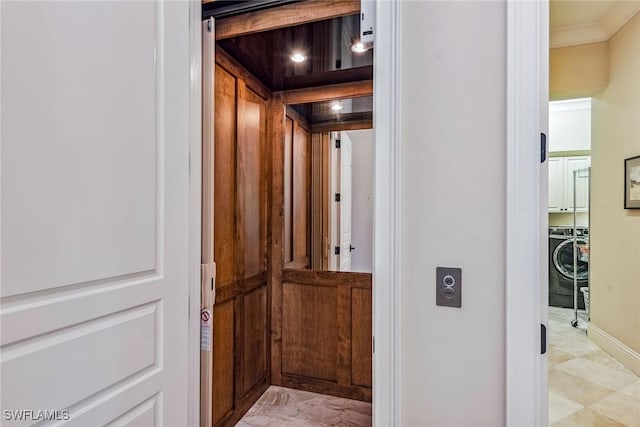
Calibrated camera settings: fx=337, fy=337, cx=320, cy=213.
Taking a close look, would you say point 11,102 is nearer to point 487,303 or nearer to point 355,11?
point 355,11

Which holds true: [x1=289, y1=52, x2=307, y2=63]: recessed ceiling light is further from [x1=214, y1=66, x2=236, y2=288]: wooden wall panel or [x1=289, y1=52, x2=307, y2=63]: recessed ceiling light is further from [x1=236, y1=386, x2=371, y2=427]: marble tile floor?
[x1=236, y1=386, x2=371, y2=427]: marble tile floor

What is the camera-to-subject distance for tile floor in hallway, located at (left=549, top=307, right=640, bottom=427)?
2.10m

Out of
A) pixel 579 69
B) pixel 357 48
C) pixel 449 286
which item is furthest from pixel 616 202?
pixel 449 286

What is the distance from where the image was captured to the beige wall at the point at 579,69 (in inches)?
119

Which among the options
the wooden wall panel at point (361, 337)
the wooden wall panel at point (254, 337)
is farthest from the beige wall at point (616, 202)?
the wooden wall panel at point (254, 337)

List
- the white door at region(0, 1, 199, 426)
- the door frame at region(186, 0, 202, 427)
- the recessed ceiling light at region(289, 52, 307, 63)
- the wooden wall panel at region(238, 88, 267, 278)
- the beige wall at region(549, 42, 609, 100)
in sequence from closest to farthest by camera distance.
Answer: the white door at region(0, 1, 199, 426) < the door frame at region(186, 0, 202, 427) < the recessed ceiling light at region(289, 52, 307, 63) < the wooden wall panel at region(238, 88, 267, 278) < the beige wall at region(549, 42, 609, 100)

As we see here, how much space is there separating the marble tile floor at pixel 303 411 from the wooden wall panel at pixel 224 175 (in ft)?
3.01

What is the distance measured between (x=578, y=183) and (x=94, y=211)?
5.57m

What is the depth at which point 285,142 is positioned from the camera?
2.50 metres

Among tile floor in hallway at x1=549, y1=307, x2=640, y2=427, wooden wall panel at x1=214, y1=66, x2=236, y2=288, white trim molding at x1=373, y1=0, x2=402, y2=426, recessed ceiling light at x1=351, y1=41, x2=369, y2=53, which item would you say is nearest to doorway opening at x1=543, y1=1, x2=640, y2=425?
tile floor in hallway at x1=549, y1=307, x2=640, y2=427

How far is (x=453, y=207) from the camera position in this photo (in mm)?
999

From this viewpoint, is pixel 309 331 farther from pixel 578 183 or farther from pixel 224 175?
pixel 578 183

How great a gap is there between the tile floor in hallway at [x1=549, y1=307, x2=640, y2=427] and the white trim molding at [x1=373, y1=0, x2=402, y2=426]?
1.73 metres

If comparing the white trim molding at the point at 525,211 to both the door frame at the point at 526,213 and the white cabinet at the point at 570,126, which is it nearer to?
the door frame at the point at 526,213
